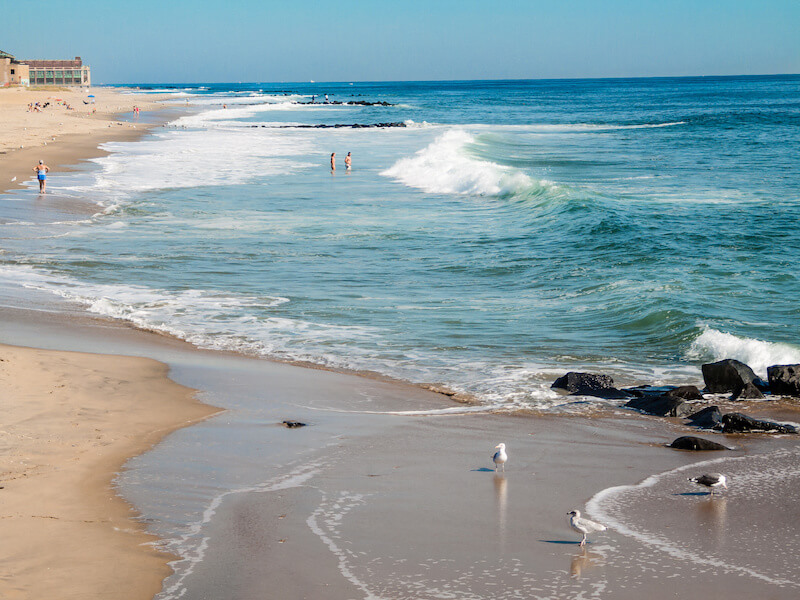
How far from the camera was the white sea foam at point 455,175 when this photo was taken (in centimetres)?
3306

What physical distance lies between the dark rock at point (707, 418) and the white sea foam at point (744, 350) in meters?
2.43

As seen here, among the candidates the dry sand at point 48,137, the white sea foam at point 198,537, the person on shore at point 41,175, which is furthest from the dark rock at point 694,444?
the dry sand at point 48,137

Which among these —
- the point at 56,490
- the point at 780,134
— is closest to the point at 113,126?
the point at 780,134

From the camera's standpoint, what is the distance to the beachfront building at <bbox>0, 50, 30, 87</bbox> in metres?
123

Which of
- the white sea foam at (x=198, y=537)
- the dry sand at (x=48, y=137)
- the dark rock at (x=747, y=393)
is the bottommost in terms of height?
the white sea foam at (x=198, y=537)

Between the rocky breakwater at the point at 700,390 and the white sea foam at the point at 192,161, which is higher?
the white sea foam at the point at 192,161

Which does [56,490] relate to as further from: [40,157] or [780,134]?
[780,134]

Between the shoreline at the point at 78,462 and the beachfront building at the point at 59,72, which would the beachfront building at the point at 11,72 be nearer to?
the beachfront building at the point at 59,72

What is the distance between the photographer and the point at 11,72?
12662cm

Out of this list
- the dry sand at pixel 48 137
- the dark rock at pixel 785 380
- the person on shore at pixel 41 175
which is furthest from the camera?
the dry sand at pixel 48 137

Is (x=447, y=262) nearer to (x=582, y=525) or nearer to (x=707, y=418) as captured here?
(x=707, y=418)

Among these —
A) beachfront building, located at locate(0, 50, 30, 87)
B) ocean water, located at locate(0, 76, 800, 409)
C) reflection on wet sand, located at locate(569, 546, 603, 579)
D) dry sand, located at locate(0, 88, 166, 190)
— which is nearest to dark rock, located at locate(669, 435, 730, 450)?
ocean water, located at locate(0, 76, 800, 409)

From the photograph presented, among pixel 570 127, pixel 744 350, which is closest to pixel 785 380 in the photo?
pixel 744 350

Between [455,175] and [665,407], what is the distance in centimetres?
2693
